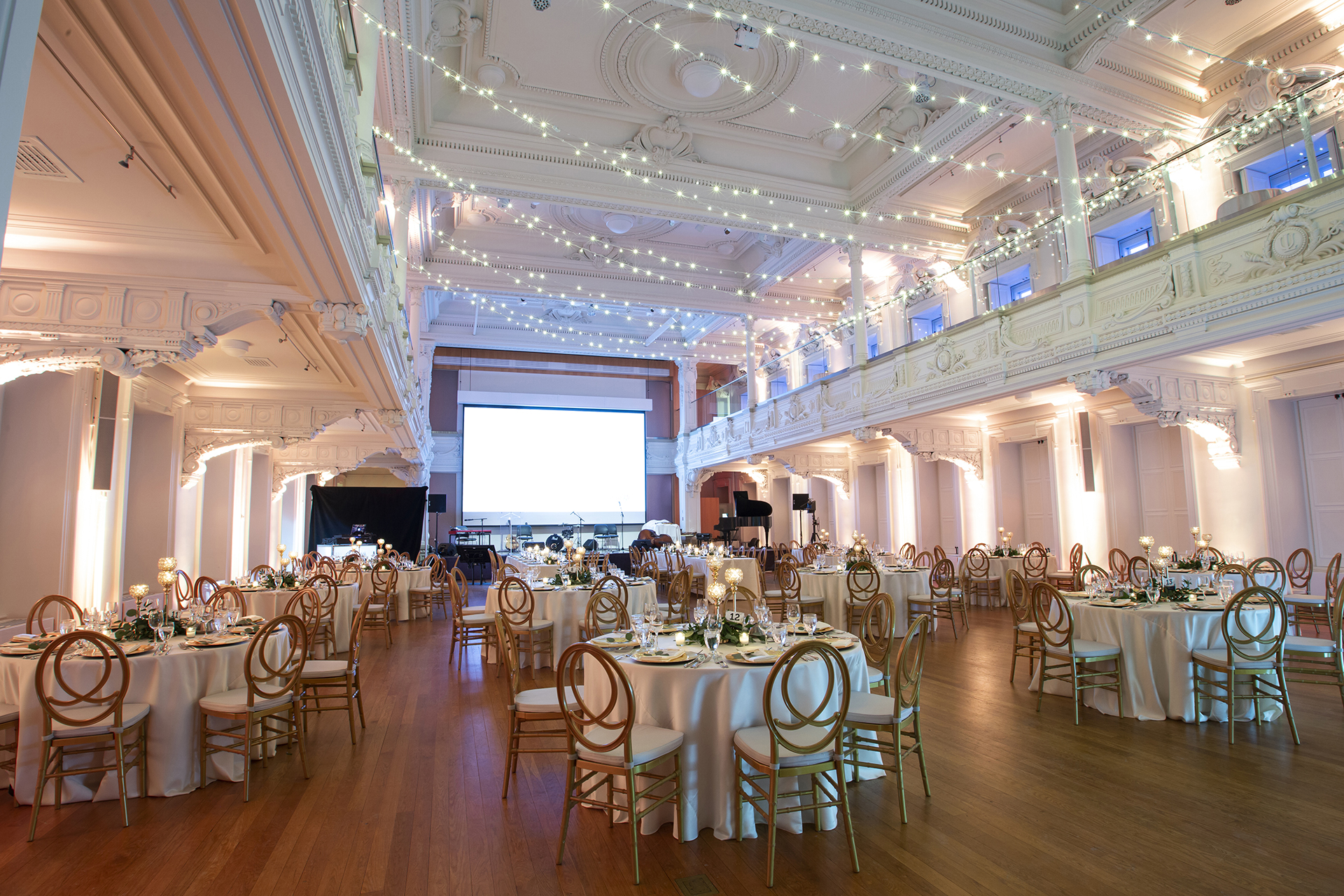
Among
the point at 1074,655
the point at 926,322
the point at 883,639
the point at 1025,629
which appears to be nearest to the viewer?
the point at 883,639

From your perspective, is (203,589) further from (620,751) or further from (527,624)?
(620,751)

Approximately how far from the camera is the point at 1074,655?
16.4 feet

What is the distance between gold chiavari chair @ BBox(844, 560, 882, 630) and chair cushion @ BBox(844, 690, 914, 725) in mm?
4281

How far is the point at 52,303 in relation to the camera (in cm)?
430

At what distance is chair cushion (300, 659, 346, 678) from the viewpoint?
4754 mm

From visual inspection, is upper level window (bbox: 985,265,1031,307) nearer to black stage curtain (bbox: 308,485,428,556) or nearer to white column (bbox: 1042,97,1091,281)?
white column (bbox: 1042,97,1091,281)

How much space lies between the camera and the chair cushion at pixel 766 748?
10.1 feet

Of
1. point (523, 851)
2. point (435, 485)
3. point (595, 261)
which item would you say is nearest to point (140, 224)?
point (523, 851)

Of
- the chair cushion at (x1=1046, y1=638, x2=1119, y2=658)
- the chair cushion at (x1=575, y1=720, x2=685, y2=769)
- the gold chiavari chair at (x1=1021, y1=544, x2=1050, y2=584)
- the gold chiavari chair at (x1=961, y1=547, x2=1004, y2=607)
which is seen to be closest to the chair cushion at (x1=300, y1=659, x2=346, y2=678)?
the chair cushion at (x1=575, y1=720, x2=685, y2=769)

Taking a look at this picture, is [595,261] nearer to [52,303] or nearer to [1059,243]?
[1059,243]

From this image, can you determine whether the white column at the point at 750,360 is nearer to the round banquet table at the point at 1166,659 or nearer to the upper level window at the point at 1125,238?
the upper level window at the point at 1125,238

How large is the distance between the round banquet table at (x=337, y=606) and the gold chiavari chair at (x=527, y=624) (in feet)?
6.85

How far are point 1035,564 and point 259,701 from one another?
10168mm

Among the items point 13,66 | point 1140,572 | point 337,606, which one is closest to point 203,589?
point 337,606
